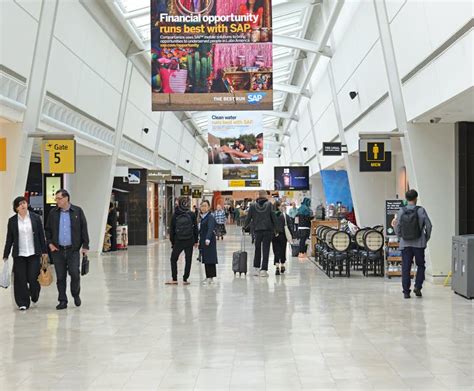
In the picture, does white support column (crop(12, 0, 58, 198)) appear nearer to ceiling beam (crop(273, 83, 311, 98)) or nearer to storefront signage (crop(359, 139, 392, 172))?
storefront signage (crop(359, 139, 392, 172))


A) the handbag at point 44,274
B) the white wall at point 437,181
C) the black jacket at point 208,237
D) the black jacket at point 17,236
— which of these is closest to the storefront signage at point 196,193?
A: the black jacket at point 208,237

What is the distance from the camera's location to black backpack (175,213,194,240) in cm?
1351

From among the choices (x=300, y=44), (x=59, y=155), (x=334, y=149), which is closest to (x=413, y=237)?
(x=59, y=155)

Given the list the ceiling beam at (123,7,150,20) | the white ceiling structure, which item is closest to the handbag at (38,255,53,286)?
the white ceiling structure

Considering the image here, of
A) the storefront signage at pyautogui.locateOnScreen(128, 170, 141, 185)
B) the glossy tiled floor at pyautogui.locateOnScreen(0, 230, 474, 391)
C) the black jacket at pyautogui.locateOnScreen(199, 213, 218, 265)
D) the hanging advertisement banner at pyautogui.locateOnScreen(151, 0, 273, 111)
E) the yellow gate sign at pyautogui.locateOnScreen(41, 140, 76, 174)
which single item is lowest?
the glossy tiled floor at pyautogui.locateOnScreen(0, 230, 474, 391)

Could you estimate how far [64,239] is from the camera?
10.7m

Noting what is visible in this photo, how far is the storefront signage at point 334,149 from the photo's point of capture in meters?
23.1

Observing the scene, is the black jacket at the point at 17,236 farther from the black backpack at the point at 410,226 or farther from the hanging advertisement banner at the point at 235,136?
the hanging advertisement banner at the point at 235,136

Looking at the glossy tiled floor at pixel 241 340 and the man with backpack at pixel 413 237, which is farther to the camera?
the man with backpack at pixel 413 237

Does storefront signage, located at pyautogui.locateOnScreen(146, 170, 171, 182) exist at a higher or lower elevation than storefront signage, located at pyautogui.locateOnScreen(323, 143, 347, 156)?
lower

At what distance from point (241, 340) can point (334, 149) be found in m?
15.7

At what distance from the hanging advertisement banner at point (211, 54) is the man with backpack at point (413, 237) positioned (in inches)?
193

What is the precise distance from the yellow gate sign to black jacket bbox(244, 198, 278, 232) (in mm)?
3996

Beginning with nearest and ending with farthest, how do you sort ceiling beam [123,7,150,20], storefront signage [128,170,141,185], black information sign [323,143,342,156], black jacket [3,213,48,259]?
black jacket [3,213,48,259] < ceiling beam [123,7,150,20] < black information sign [323,143,342,156] < storefront signage [128,170,141,185]
